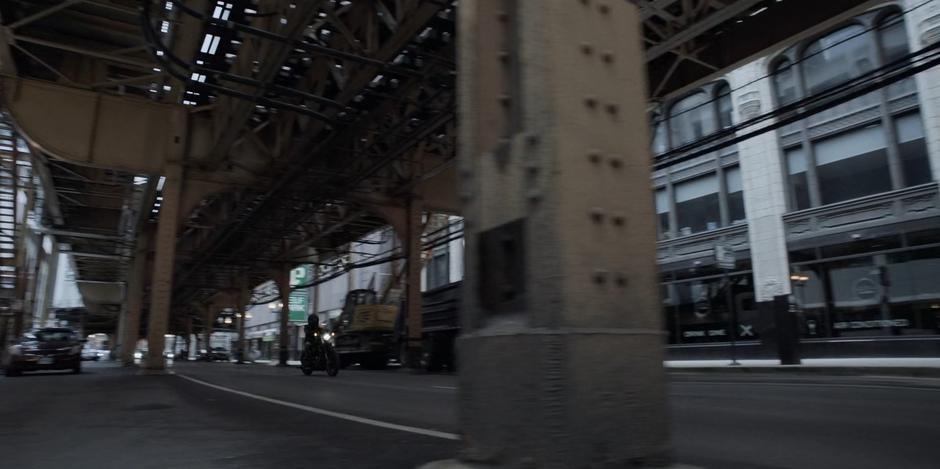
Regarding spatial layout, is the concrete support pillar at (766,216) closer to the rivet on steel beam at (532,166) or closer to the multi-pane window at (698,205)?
the multi-pane window at (698,205)

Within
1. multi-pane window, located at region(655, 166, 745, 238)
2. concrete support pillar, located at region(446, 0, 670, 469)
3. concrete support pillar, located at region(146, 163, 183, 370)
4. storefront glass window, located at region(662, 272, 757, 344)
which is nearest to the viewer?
concrete support pillar, located at region(446, 0, 670, 469)

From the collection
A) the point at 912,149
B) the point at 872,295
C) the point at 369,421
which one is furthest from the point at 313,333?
the point at 912,149

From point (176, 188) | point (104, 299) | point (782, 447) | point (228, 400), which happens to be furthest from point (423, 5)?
point (104, 299)

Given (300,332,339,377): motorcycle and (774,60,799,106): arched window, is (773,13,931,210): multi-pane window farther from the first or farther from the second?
(300,332,339,377): motorcycle

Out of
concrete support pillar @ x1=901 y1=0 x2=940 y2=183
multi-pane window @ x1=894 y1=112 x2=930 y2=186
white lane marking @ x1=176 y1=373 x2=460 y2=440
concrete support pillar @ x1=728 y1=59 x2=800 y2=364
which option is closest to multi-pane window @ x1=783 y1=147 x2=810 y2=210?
concrete support pillar @ x1=728 y1=59 x2=800 y2=364

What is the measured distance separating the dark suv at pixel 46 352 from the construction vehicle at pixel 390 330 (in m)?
9.75

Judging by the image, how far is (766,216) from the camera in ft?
63.7

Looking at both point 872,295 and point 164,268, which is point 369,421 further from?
point 872,295

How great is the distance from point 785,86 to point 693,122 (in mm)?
3664

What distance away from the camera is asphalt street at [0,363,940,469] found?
3.66 meters

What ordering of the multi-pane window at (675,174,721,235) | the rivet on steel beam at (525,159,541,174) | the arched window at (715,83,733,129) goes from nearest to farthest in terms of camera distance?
the rivet on steel beam at (525,159,541,174), the arched window at (715,83,733,129), the multi-pane window at (675,174,721,235)

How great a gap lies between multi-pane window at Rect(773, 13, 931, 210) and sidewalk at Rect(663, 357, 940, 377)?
476cm

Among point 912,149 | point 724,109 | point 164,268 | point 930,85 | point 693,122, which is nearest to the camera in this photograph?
point 930,85

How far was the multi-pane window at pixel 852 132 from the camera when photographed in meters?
16.5
